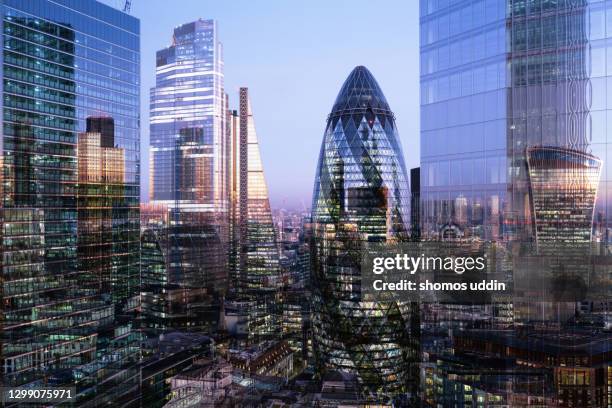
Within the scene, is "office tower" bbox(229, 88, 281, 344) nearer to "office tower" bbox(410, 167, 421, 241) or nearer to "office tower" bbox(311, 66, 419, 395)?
"office tower" bbox(311, 66, 419, 395)

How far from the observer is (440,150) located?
1298 centimetres

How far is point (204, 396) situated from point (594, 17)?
2621cm

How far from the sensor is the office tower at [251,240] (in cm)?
6197

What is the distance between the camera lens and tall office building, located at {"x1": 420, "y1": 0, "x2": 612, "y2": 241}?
11.3m

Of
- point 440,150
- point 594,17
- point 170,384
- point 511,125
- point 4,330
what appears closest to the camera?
point 594,17

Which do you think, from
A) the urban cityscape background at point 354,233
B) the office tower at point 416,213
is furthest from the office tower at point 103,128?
the office tower at point 416,213

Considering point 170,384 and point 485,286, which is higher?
point 485,286

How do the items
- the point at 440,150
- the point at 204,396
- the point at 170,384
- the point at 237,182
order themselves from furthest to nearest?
the point at 237,182
the point at 170,384
the point at 204,396
the point at 440,150

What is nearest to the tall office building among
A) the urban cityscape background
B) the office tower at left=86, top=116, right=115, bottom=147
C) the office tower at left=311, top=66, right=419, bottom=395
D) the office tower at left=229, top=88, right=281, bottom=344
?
the urban cityscape background

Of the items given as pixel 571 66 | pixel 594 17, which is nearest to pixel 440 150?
pixel 571 66

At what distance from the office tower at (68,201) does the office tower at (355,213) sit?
14111mm

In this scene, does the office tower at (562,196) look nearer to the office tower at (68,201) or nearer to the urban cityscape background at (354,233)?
the urban cityscape background at (354,233)

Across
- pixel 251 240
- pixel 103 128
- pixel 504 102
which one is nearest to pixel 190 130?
pixel 251 240

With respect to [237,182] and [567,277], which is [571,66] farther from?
[237,182]
